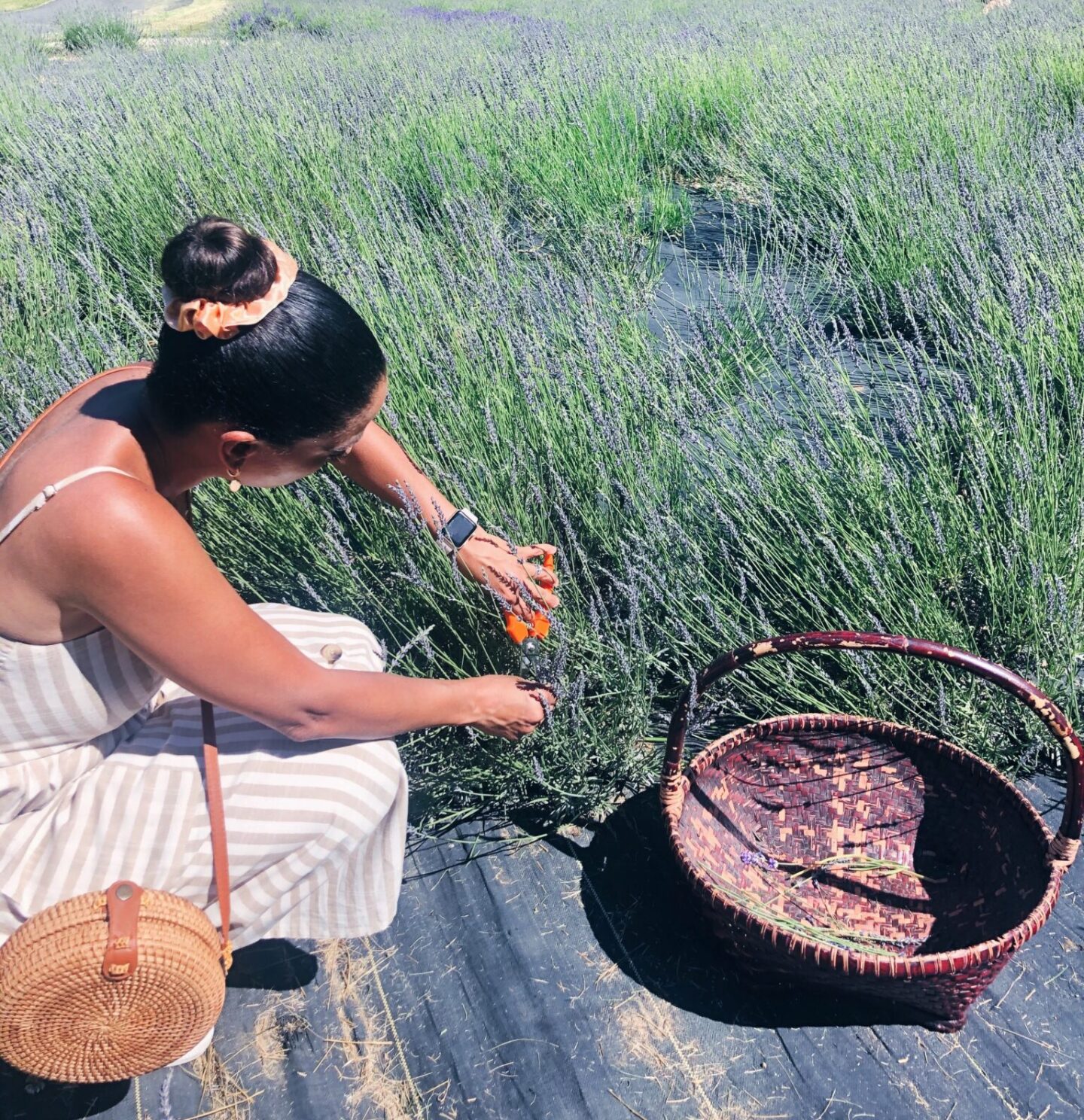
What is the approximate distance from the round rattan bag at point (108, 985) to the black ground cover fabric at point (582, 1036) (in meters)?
0.24

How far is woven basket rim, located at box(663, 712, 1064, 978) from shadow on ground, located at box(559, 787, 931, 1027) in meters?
0.09

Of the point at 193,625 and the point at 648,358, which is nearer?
the point at 193,625

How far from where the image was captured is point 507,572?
1.76 m

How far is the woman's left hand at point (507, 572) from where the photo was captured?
1.73m

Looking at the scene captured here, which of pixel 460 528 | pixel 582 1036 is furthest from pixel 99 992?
pixel 460 528

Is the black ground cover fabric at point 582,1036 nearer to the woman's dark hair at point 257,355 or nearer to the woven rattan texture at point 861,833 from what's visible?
the woven rattan texture at point 861,833

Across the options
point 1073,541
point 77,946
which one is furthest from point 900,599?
point 77,946

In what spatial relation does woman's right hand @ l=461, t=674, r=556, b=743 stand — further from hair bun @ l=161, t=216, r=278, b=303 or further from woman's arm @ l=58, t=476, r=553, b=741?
hair bun @ l=161, t=216, r=278, b=303

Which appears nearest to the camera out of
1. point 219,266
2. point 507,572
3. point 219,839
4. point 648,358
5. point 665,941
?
point 219,266

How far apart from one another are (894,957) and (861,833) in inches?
21.0

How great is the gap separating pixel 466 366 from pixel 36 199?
2656mm

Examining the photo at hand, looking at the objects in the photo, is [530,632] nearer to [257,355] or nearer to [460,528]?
[460,528]

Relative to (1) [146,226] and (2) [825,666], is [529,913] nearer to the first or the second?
(2) [825,666]

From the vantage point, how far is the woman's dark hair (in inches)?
45.7
